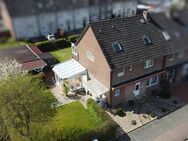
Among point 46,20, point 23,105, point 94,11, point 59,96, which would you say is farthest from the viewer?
point 59,96

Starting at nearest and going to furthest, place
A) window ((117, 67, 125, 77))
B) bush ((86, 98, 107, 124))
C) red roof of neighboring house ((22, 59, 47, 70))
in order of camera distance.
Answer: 1. bush ((86, 98, 107, 124))
2. window ((117, 67, 125, 77))
3. red roof of neighboring house ((22, 59, 47, 70))

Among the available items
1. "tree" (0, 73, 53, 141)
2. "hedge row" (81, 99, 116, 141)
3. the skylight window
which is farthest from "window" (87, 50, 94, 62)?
"tree" (0, 73, 53, 141)

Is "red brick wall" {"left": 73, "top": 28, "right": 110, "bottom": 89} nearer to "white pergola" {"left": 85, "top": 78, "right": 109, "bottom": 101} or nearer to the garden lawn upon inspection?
"white pergola" {"left": 85, "top": 78, "right": 109, "bottom": 101}

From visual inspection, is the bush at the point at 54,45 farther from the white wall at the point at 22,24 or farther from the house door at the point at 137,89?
the white wall at the point at 22,24

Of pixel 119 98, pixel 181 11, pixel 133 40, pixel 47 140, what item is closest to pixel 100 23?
pixel 133 40

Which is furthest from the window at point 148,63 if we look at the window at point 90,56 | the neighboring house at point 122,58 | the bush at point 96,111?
the bush at point 96,111

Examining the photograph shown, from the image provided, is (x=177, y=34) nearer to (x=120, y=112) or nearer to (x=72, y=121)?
(x=120, y=112)

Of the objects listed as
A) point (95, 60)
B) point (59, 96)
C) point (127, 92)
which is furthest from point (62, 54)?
point (127, 92)
